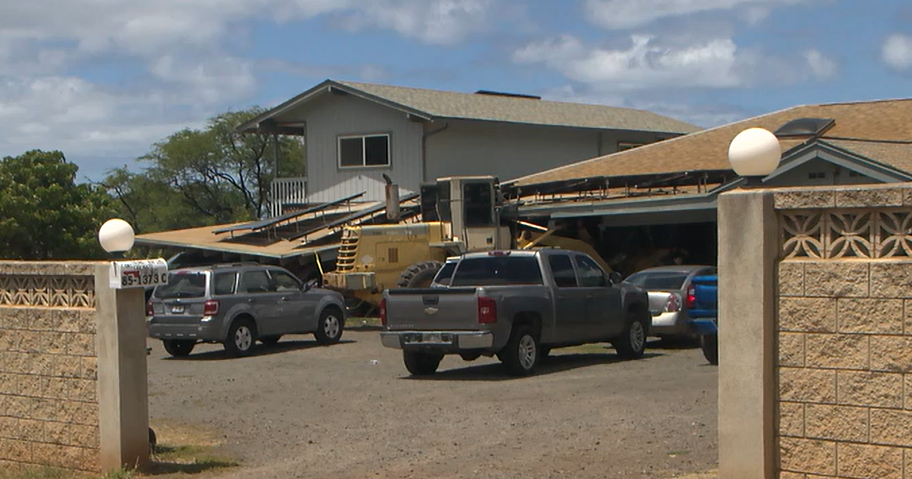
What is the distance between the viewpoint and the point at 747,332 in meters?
7.47

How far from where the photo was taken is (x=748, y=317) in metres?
7.46

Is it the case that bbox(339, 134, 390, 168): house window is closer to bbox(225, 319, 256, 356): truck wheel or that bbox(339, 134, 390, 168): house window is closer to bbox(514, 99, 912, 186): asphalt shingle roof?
bbox(514, 99, 912, 186): asphalt shingle roof

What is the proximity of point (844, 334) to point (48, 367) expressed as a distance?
23.7ft

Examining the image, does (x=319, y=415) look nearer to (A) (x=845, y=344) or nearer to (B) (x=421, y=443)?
(B) (x=421, y=443)

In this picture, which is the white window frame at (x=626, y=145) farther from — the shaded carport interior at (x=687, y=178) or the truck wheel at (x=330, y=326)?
the truck wheel at (x=330, y=326)

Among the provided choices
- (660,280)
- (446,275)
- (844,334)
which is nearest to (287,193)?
(660,280)

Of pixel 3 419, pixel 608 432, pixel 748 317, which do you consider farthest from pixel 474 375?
pixel 748 317

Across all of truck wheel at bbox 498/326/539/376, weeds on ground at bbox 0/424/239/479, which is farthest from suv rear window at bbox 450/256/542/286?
weeds on ground at bbox 0/424/239/479

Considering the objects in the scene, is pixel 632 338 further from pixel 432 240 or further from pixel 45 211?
pixel 45 211

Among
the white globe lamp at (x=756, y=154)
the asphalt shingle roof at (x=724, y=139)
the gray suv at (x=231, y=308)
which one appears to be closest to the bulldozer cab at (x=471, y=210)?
the asphalt shingle roof at (x=724, y=139)

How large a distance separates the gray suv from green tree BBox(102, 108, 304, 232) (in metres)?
36.8

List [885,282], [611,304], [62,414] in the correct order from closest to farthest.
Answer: [885,282] < [62,414] < [611,304]

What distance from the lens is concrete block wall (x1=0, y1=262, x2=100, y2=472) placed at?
10.4 metres

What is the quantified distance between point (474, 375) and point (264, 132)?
2214 cm
